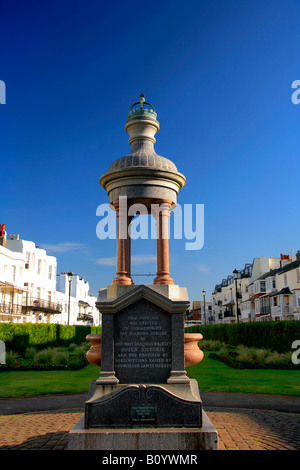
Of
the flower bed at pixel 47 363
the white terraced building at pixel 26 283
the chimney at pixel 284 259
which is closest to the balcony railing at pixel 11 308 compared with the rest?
the white terraced building at pixel 26 283

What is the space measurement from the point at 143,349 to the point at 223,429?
109 inches

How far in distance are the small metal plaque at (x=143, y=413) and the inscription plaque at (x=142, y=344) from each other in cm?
70

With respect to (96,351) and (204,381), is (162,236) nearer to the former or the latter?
(96,351)

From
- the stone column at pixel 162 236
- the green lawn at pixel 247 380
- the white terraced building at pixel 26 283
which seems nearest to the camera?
the stone column at pixel 162 236

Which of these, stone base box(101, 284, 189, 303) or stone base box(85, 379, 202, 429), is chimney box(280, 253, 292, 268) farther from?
stone base box(85, 379, 202, 429)

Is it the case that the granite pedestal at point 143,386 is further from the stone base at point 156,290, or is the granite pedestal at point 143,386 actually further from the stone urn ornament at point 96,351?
the stone urn ornament at point 96,351

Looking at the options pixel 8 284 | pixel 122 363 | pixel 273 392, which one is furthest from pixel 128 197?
pixel 8 284

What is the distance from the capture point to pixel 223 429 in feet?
27.8

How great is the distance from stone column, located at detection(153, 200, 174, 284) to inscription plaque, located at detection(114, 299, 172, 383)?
4.09ft

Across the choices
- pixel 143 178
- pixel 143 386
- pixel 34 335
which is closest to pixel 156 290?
pixel 143 386

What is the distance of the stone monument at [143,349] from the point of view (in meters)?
6.52

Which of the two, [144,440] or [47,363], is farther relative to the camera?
[47,363]

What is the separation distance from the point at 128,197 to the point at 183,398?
14.8 feet

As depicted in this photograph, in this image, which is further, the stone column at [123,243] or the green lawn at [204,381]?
the green lawn at [204,381]
